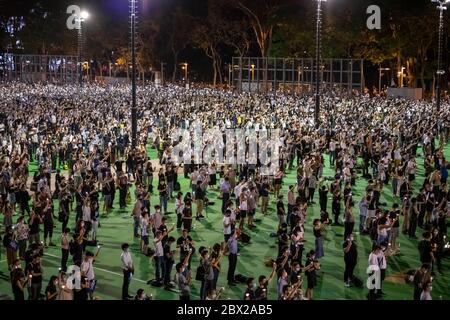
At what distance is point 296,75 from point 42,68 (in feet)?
118

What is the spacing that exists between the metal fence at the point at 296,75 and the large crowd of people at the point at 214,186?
13.5 metres

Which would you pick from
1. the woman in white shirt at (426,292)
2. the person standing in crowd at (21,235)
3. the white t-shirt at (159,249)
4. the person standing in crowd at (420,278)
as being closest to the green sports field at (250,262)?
the person standing in crowd at (21,235)

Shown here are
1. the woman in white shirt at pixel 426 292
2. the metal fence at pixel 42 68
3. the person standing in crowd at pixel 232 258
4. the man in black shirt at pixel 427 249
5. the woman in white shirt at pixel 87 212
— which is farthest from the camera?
the metal fence at pixel 42 68

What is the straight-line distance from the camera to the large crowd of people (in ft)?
42.6

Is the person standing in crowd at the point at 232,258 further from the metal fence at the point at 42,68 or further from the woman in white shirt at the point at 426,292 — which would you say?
the metal fence at the point at 42,68

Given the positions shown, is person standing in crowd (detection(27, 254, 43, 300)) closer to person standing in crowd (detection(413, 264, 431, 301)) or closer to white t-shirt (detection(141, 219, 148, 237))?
white t-shirt (detection(141, 219, 148, 237))

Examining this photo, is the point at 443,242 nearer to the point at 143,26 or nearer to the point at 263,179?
the point at 263,179

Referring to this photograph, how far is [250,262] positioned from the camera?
626 inches

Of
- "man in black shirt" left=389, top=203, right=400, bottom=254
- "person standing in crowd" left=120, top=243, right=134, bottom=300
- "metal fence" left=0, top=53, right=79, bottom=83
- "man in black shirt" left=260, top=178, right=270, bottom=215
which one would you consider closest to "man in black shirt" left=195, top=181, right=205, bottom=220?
"man in black shirt" left=260, top=178, right=270, bottom=215

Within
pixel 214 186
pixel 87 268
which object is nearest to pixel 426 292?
pixel 87 268

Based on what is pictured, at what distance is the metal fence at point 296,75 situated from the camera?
58312mm

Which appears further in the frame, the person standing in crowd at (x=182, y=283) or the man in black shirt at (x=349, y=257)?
the man in black shirt at (x=349, y=257)

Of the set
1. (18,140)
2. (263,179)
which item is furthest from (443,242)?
(18,140)
